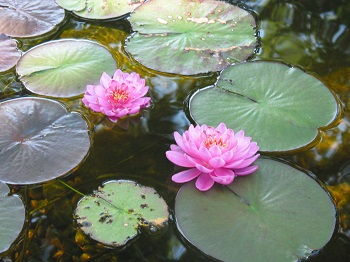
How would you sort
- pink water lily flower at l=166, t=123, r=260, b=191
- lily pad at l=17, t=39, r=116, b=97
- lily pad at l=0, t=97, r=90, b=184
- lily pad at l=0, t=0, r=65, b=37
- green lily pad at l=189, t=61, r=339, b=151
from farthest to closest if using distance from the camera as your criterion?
lily pad at l=0, t=0, r=65, b=37 < lily pad at l=17, t=39, r=116, b=97 < green lily pad at l=189, t=61, r=339, b=151 < lily pad at l=0, t=97, r=90, b=184 < pink water lily flower at l=166, t=123, r=260, b=191

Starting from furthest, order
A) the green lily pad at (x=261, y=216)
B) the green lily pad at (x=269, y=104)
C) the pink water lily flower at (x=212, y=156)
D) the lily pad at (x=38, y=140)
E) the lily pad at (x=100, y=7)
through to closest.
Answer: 1. the lily pad at (x=100, y=7)
2. the green lily pad at (x=269, y=104)
3. the lily pad at (x=38, y=140)
4. the pink water lily flower at (x=212, y=156)
5. the green lily pad at (x=261, y=216)

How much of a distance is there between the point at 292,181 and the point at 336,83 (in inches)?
30.9

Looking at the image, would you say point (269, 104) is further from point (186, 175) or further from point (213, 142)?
point (186, 175)

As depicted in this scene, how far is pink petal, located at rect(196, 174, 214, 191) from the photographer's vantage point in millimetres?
1822

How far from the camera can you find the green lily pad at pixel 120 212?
170 cm

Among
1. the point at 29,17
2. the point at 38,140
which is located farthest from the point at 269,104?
the point at 29,17

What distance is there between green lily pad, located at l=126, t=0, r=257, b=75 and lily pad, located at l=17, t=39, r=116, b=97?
206 millimetres

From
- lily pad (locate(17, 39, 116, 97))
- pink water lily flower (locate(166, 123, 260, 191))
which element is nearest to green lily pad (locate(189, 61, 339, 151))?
pink water lily flower (locate(166, 123, 260, 191))

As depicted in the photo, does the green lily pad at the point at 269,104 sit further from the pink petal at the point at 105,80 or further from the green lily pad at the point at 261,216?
the pink petal at the point at 105,80

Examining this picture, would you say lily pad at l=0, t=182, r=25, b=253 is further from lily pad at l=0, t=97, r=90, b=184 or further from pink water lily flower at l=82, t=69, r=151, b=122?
pink water lily flower at l=82, t=69, r=151, b=122

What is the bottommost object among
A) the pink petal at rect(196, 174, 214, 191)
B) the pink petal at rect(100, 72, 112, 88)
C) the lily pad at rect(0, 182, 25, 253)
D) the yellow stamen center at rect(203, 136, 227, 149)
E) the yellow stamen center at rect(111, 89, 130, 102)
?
the lily pad at rect(0, 182, 25, 253)

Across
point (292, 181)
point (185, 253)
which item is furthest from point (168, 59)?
point (185, 253)

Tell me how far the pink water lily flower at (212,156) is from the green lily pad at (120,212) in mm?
150

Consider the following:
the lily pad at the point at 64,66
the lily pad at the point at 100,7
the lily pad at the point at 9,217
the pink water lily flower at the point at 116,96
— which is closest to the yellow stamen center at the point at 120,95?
the pink water lily flower at the point at 116,96
